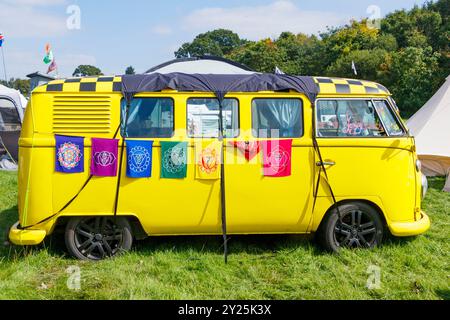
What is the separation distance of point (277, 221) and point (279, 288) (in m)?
0.79

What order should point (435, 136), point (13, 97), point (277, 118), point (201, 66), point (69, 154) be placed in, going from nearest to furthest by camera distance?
point (69, 154) → point (277, 118) → point (435, 136) → point (13, 97) → point (201, 66)

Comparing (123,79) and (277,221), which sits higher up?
(123,79)

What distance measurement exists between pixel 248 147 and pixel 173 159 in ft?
2.69

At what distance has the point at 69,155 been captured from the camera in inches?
165

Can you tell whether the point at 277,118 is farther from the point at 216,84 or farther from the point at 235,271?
the point at 235,271

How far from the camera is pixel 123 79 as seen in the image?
173 inches

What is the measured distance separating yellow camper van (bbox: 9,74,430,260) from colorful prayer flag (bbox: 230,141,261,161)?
1cm

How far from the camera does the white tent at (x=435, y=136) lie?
8.55 metres

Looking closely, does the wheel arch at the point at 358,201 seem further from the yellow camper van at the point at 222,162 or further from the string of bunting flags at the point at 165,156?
the string of bunting flags at the point at 165,156

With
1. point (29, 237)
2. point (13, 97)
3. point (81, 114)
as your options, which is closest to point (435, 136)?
point (81, 114)

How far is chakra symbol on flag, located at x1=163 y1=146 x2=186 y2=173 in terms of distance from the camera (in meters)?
4.26
